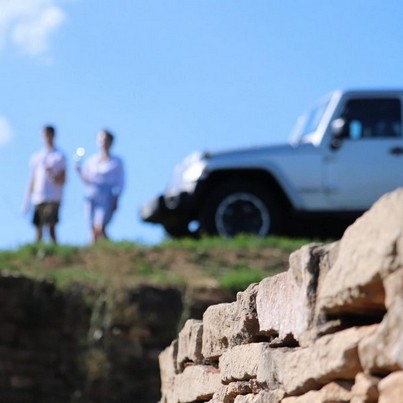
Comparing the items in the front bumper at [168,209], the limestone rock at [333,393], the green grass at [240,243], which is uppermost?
the front bumper at [168,209]

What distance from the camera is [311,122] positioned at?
49.2 feet

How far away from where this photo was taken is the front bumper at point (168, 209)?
47.9 feet

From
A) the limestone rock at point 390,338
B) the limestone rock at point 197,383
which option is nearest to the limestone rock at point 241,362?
the limestone rock at point 197,383

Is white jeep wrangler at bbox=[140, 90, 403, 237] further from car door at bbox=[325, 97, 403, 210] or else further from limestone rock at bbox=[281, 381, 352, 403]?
Answer: limestone rock at bbox=[281, 381, 352, 403]

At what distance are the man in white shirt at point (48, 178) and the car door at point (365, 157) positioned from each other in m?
2.83

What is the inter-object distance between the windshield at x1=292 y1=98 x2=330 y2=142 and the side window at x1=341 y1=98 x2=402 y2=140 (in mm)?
389

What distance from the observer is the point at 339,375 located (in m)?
3.13

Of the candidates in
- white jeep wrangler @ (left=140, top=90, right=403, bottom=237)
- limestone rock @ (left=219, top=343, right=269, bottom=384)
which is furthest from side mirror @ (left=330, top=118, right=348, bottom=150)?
limestone rock @ (left=219, top=343, right=269, bottom=384)

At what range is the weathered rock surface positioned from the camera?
2842 mm

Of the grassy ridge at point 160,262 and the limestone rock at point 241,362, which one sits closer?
the limestone rock at point 241,362

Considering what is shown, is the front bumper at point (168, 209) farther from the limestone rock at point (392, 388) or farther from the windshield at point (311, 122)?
the limestone rock at point (392, 388)

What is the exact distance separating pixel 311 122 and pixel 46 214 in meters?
3.15

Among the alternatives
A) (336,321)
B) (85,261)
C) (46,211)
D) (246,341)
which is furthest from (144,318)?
(336,321)

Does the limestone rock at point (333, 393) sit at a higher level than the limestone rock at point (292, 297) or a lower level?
lower
